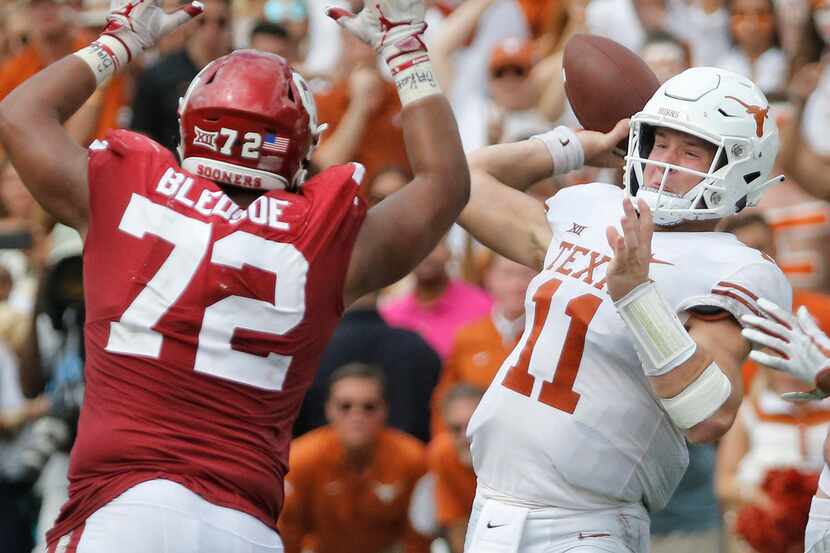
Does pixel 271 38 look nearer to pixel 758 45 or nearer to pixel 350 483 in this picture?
pixel 350 483

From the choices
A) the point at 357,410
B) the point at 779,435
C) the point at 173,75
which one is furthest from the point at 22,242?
the point at 779,435

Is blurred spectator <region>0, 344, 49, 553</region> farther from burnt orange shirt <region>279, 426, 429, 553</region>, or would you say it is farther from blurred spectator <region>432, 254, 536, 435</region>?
blurred spectator <region>432, 254, 536, 435</region>

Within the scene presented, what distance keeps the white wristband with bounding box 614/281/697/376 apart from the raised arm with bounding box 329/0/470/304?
56 centimetres

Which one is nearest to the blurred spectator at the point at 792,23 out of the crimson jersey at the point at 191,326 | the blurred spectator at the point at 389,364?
the blurred spectator at the point at 389,364

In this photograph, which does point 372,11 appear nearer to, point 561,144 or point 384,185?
point 561,144

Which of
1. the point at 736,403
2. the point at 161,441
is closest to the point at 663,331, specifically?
the point at 736,403

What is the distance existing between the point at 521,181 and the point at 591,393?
0.94 meters

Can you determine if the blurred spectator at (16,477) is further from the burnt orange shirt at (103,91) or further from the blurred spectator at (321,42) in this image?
the blurred spectator at (321,42)

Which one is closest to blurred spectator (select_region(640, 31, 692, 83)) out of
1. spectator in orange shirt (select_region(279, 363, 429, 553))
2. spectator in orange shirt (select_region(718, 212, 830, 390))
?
spectator in orange shirt (select_region(718, 212, 830, 390))

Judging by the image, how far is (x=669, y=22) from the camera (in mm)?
10539

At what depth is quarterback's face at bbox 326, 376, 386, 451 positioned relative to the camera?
23.8ft

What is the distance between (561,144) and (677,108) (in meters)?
0.61

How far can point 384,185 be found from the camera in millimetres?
8500

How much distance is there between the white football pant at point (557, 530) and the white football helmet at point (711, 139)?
2.73 ft
